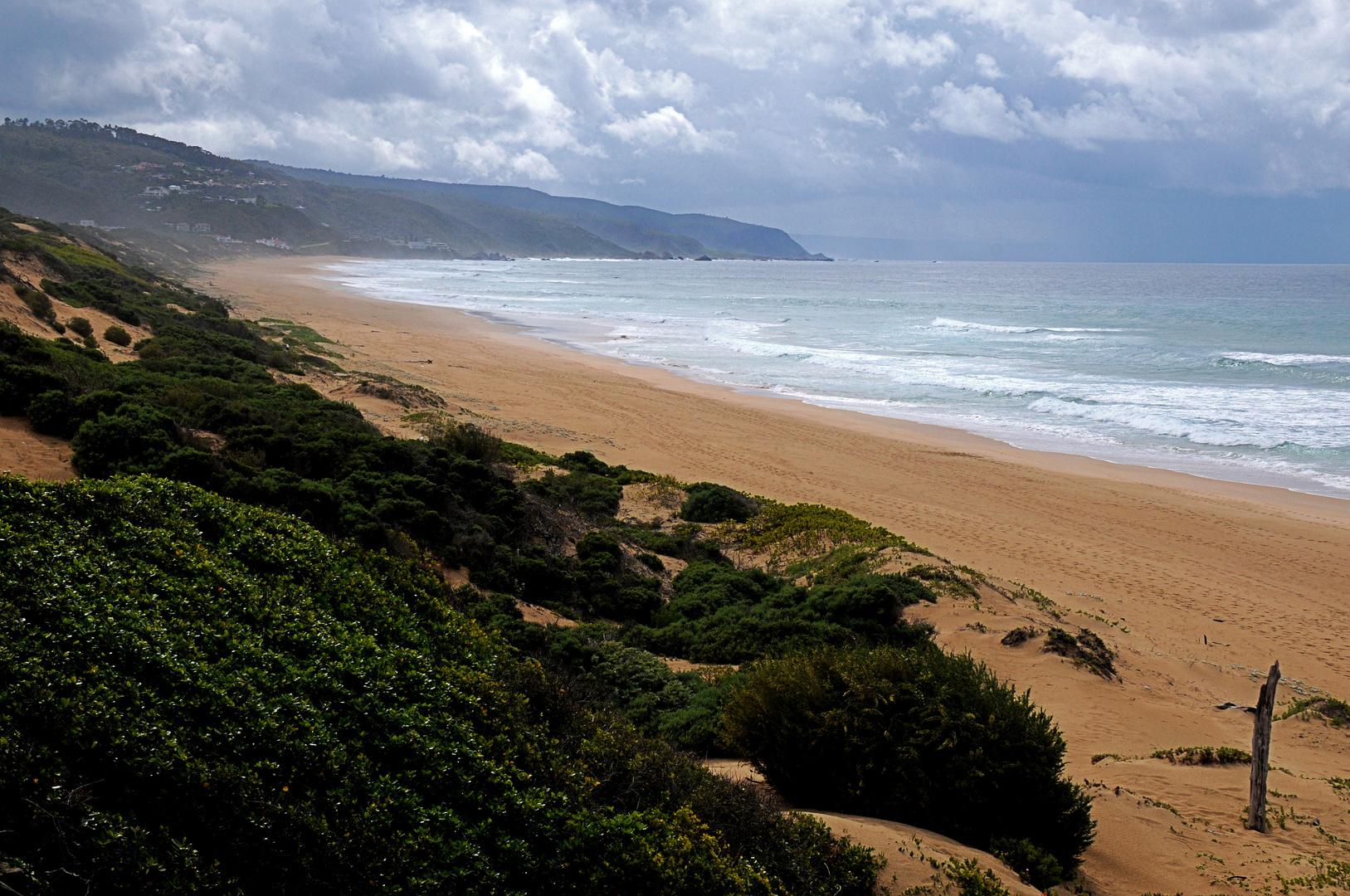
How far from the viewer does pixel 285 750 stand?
11.6ft

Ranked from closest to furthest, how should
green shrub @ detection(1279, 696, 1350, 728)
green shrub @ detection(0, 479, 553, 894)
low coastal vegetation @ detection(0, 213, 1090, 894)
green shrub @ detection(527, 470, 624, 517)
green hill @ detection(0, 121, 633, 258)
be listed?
green shrub @ detection(0, 479, 553, 894) → low coastal vegetation @ detection(0, 213, 1090, 894) → green shrub @ detection(1279, 696, 1350, 728) → green shrub @ detection(527, 470, 624, 517) → green hill @ detection(0, 121, 633, 258)

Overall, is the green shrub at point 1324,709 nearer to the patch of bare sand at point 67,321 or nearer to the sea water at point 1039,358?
the sea water at point 1039,358

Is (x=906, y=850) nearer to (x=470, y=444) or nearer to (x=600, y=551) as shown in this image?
(x=600, y=551)

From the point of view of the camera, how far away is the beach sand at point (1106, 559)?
6.10m

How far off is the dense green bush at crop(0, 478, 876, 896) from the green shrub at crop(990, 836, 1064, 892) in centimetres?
120

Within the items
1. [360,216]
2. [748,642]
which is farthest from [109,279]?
[360,216]

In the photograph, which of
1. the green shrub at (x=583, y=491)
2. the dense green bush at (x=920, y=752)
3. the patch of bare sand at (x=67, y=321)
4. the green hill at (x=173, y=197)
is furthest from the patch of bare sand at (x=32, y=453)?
the green hill at (x=173, y=197)

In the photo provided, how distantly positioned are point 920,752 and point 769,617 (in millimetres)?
4128

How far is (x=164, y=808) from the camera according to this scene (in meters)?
3.10

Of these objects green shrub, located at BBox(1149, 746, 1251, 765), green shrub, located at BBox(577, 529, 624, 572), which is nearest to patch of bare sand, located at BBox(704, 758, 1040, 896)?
green shrub, located at BBox(1149, 746, 1251, 765)

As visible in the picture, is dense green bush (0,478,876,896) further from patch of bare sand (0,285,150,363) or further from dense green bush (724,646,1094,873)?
patch of bare sand (0,285,150,363)

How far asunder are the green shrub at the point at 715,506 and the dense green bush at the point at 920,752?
8.50 metres

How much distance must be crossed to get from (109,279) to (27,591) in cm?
2777

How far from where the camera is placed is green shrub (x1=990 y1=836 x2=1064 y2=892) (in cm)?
475
